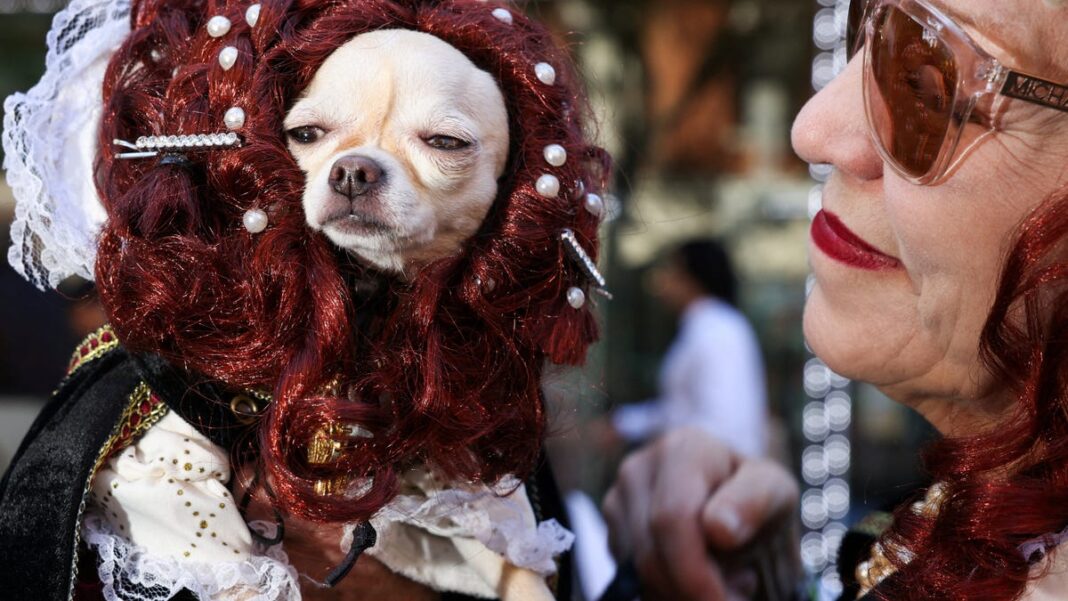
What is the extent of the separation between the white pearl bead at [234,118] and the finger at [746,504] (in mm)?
887

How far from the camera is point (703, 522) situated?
151 cm

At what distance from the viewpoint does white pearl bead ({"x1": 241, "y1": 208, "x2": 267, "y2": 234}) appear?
1.07 metres

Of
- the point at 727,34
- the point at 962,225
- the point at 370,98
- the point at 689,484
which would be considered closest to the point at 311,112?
the point at 370,98

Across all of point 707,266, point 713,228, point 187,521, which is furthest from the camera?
point 713,228

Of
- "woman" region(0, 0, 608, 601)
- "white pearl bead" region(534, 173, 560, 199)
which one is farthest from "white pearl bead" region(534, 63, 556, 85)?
"white pearl bead" region(534, 173, 560, 199)

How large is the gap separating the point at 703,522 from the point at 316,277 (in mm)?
→ 749

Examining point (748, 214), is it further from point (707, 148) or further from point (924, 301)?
point (924, 301)

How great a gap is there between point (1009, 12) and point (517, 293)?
575 mm

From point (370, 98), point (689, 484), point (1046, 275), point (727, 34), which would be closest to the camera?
point (1046, 275)

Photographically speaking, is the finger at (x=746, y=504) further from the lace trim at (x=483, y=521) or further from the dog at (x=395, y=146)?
the dog at (x=395, y=146)

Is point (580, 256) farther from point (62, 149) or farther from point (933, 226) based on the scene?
point (62, 149)

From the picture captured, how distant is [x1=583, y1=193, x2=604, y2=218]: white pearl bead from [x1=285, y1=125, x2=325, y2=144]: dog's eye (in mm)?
320

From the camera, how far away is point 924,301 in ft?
3.62

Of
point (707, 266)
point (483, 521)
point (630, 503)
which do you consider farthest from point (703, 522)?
point (707, 266)
